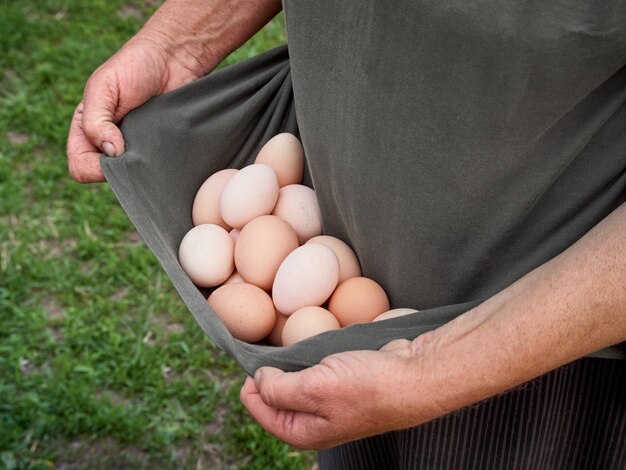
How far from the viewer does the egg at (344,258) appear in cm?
116

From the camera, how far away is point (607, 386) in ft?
3.20

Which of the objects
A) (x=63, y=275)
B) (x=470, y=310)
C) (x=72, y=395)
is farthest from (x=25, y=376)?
Answer: (x=470, y=310)

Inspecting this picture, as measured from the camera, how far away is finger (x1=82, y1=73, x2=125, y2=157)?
120 centimetres

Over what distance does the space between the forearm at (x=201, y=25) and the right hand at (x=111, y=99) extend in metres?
0.04

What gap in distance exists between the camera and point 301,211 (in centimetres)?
124

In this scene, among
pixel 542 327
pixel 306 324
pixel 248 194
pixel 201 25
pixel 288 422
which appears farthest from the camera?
pixel 201 25

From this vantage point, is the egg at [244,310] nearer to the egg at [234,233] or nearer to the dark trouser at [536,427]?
the egg at [234,233]

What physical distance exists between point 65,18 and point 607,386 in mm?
3241

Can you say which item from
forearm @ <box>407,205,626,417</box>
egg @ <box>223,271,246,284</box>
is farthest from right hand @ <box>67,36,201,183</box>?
forearm @ <box>407,205,626,417</box>

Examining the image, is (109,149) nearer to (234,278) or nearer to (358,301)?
(234,278)

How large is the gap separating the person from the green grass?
43.9 inches

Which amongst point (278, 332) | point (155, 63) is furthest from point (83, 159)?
point (278, 332)

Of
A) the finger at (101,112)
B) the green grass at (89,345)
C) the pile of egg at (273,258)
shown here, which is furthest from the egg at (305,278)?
the green grass at (89,345)

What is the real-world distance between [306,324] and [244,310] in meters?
0.09
